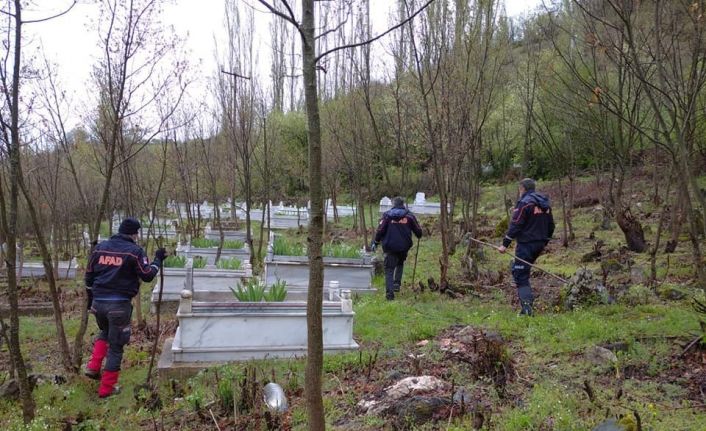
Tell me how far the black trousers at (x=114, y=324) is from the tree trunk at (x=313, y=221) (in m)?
3.98

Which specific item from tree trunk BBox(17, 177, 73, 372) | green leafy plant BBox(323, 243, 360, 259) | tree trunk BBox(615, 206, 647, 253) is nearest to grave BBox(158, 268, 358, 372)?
tree trunk BBox(17, 177, 73, 372)

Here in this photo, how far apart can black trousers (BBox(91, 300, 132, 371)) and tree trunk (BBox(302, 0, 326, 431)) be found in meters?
3.98

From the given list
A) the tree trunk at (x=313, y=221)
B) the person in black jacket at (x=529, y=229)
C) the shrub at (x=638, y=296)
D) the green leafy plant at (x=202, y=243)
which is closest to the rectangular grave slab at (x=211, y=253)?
the green leafy plant at (x=202, y=243)

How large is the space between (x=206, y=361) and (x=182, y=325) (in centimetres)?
53

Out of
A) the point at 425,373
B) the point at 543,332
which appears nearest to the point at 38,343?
the point at 425,373

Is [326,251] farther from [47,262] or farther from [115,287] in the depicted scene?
[47,262]

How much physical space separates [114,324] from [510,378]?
4301 millimetres

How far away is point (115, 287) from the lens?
6379 mm

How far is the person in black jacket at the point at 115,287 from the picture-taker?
6344 mm

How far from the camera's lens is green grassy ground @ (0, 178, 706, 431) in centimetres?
430

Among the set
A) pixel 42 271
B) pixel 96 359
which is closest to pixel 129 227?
pixel 96 359

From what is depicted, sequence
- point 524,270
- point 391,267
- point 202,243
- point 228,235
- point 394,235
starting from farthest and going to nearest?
point 228,235 → point 202,243 → point 391,267 → point 394,235 → point 524,270

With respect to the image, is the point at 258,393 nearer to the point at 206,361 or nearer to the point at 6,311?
the point at 206,361

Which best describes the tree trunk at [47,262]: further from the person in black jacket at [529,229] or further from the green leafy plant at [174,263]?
the person in black jacket at [529,229]
